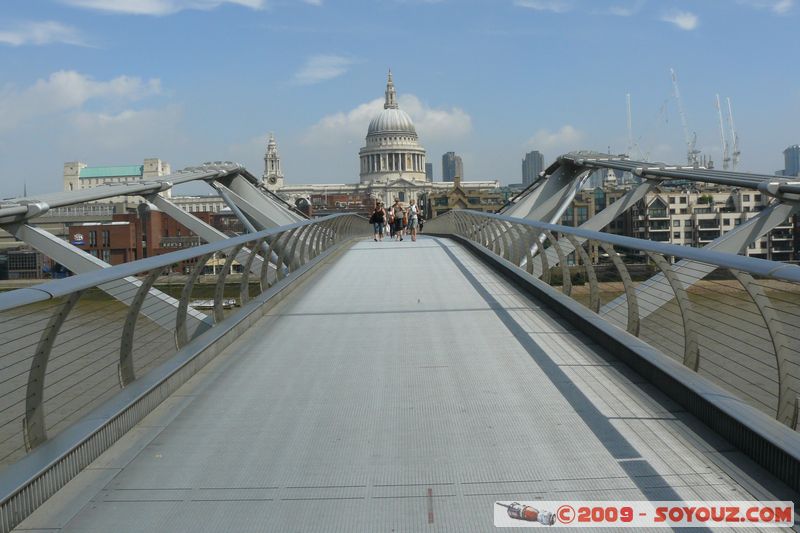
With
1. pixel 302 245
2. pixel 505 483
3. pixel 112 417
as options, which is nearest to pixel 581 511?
pixel 505 483

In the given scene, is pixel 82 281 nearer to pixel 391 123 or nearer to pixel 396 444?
pixel 396 444

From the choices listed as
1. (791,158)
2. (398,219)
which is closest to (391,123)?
(791,158)

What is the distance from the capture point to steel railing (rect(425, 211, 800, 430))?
4.38m

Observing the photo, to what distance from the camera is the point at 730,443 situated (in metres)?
4.60

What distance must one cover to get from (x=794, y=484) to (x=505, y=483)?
3.81 ft

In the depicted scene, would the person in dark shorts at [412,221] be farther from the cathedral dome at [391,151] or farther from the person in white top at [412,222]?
the cathedral dome at [391,151]

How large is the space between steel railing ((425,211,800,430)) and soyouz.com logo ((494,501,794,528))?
0.76m

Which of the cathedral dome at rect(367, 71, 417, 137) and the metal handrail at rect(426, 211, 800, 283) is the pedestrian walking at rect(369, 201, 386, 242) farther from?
the cathedral dome at rect(367, 71, 417, 137)

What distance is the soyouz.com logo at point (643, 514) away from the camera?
368 centimetres

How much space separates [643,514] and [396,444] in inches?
55.1

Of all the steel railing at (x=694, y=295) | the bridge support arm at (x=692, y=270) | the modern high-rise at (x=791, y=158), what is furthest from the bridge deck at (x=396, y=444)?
the modern high-rise at (x=791, y=158)

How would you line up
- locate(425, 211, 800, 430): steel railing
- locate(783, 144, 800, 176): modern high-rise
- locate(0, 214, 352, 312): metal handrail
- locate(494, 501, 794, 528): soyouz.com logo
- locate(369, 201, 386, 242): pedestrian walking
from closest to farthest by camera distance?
locate(494, 501, 794, 528): soyouz.com logo
locate(0, 214, 352, 312): metal handrail
locate(425, 211, 800, 430): steel railing
locate(369, 201, 386, 242): pedestrian walking
locate(783, 144, 800, 176): modern high-rise

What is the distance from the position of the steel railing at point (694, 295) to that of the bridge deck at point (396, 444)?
16.0 inches

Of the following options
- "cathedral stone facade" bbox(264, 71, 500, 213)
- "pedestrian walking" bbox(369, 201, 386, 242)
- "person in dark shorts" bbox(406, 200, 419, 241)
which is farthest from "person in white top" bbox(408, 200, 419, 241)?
"cathedral stone facade" bbox(264, 71, 500, 213)
